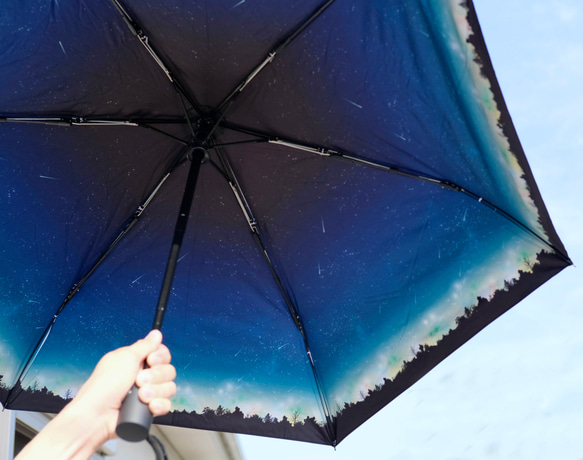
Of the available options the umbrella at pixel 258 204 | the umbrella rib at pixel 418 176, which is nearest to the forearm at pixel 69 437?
the umbrella at pixel 258 204

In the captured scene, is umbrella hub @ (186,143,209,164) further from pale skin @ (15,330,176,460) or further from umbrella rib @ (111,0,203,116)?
pale skin @ (15,330,176,460)

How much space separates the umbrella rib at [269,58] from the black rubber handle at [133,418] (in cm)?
142

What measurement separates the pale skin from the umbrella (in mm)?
860

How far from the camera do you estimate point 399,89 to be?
6.79 feet

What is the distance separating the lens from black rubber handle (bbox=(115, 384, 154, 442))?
108 centimetres

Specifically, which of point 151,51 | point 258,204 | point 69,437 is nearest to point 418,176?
point 258,204

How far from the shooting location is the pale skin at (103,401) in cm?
92

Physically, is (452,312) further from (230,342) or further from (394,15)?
(394,15)

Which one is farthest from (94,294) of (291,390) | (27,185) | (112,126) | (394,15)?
(394,15)

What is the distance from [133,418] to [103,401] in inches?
2.5

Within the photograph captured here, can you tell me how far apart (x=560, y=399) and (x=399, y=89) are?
162 feet

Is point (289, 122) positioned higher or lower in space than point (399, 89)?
higher

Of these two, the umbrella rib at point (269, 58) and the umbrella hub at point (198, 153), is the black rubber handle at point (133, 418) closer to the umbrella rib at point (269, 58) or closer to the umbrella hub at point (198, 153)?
the umbrella hub at point (198, 153)

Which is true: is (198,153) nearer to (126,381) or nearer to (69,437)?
(126,381)
